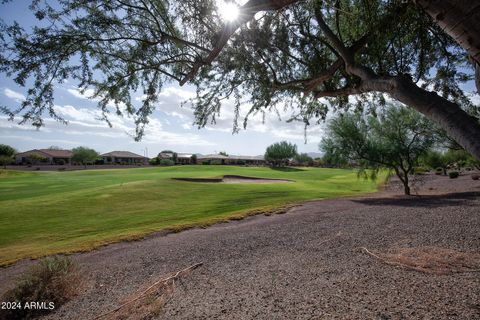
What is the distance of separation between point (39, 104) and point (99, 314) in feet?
12.5

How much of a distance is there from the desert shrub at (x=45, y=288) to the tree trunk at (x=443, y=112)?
284 inches

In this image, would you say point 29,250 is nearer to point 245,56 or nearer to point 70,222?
point 70,222

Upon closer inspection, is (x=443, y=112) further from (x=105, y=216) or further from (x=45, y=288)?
(x=105, y=216)

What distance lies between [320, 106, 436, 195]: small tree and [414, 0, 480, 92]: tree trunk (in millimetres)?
19485

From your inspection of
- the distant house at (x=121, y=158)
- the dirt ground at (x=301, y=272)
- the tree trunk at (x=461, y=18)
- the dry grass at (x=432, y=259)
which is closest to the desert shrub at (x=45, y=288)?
the dirt ground at (x=301, y=272)

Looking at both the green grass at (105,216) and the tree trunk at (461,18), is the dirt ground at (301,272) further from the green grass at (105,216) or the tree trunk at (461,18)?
the tree trunk at (461,18)

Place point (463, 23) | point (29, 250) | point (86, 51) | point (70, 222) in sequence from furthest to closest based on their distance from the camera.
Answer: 1. point (70, 222)
2. point (29, 250)
3. point (86, 51)
4. point (463, 23)

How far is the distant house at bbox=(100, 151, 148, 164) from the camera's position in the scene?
12669cm

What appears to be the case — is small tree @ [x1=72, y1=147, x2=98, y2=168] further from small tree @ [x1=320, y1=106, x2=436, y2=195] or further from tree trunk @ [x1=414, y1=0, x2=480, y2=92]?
tree trunk @ [x1=414, y1=0, x2=480, y2=92]

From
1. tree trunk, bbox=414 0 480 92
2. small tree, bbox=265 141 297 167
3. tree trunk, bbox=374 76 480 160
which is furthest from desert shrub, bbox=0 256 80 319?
small tree, bbox=265 141 297 167

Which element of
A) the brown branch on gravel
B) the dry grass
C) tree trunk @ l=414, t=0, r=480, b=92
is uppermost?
tree trunk @ l=414, t=0, r=480, b=92

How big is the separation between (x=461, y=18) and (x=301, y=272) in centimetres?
528

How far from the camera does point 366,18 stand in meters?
5.22

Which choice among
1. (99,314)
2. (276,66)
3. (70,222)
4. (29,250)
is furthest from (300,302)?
(70,222)
